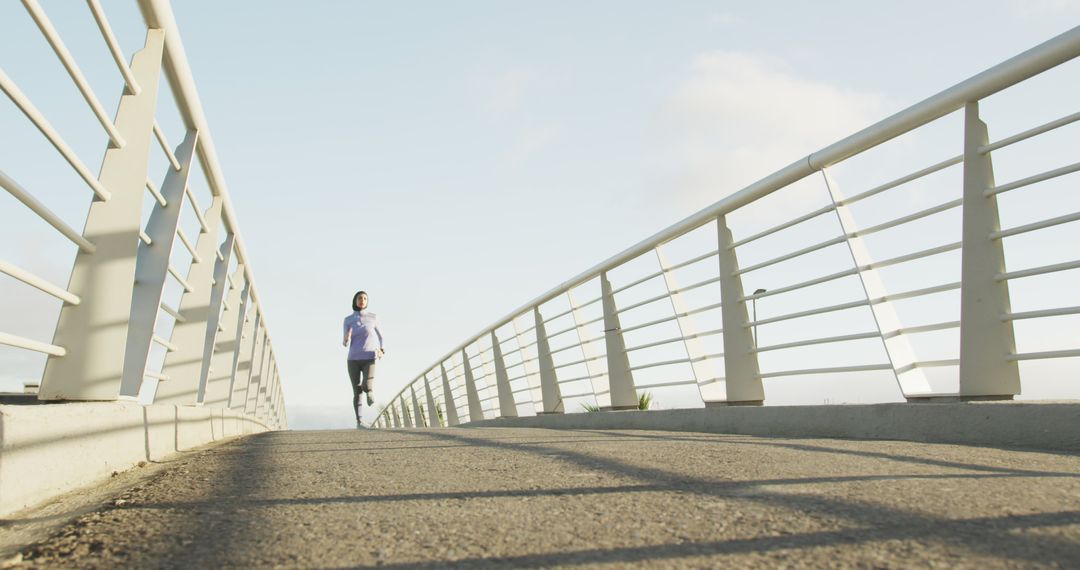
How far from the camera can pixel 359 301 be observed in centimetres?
1145

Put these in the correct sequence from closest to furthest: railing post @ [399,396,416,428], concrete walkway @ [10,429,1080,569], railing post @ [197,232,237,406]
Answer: concrete walkway @ [10,429,1080,569] → railing post @ [197,232,237,406] → railing post @ [399,396,416,428]

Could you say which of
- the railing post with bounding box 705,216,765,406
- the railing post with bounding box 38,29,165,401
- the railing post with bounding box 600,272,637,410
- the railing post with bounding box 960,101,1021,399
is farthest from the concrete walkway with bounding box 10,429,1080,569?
the railing post with bounding box 600,272,637,410

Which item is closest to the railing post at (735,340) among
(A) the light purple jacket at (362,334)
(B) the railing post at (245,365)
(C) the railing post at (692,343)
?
(C) the railing post at (692,343)

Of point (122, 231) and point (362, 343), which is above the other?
point (362, 343)

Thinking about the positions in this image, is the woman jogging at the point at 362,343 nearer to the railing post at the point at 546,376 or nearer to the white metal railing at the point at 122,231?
the railing post at the point at 546,376

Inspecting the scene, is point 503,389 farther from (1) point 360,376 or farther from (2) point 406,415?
(2) point 406,415

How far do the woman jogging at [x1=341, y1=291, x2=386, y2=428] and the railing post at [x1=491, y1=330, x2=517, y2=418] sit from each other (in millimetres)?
1592

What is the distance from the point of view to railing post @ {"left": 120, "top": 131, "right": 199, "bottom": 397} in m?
3.53

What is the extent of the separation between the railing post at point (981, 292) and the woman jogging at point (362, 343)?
27.5 ft

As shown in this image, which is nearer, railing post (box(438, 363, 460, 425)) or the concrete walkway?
the concrete walkway

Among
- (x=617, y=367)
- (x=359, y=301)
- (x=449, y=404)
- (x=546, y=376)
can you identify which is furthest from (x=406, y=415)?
(x=617, y=367)

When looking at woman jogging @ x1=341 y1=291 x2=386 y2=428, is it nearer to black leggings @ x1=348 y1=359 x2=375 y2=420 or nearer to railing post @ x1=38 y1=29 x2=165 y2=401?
black leggings @ x1=348 y1=359 x2=375 y2=420

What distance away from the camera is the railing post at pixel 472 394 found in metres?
12.9

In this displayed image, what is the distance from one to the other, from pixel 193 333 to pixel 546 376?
5.11m
